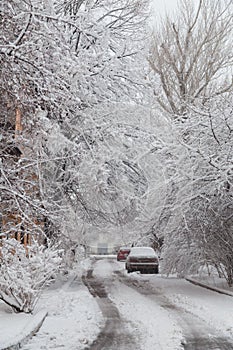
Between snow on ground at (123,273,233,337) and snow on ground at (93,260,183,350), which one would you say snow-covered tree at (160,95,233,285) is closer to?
snow on ground at (123,273,233,337)

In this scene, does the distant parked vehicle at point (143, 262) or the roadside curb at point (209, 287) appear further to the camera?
the distant parked vehicle at point (143, 262)

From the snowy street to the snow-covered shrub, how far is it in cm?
67

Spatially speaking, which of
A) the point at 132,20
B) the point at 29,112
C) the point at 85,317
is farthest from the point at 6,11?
the point at 132,20

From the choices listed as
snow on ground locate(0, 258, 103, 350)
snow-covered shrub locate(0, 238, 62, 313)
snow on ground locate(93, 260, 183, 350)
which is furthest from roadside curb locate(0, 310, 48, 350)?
snow on ground locate(93, 260, 183, 350)

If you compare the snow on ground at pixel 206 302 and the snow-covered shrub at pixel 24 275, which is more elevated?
the snow-covered shrub at pixel 24 275

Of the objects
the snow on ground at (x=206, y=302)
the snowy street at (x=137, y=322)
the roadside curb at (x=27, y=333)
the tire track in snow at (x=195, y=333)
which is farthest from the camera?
the snow on ground at (x=206, y=302)

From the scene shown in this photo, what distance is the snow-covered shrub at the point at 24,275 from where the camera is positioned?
10.6 m

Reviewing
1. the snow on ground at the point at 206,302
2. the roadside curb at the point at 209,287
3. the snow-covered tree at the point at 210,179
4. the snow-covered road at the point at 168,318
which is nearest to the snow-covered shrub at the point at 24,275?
the snow-covered road at the point at 168,318

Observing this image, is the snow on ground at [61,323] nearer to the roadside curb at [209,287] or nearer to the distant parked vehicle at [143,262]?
the roadside curb at [209,287]

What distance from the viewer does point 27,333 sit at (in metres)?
8.91

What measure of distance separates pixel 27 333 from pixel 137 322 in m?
2.94

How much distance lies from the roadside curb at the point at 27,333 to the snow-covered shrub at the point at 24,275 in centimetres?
48

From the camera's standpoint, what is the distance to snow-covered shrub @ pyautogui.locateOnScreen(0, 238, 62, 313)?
34.9 ft

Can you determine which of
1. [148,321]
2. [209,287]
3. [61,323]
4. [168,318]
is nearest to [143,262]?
[209,287]
